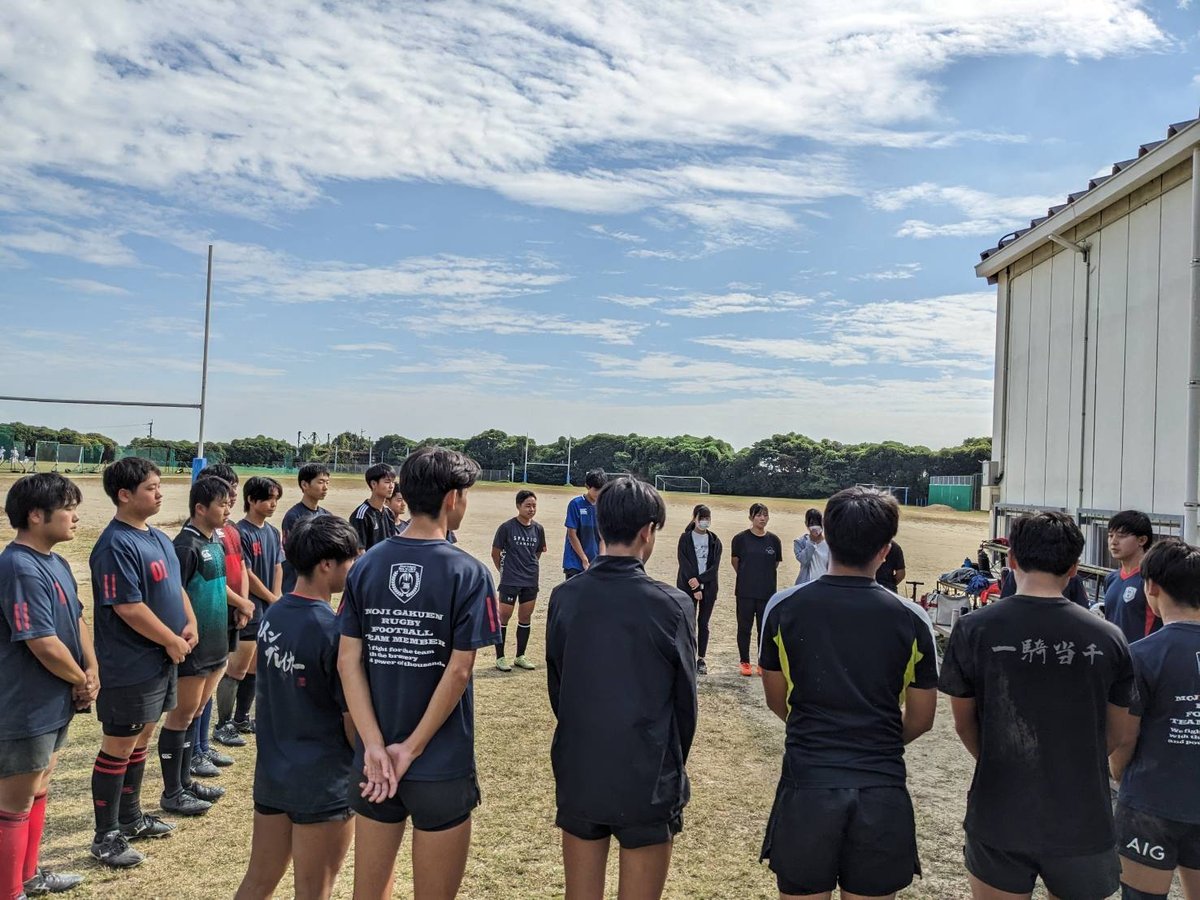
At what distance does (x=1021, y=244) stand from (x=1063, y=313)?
1.05 metres

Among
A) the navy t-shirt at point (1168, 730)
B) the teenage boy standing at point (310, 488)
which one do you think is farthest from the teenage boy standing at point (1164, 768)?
the teenage boy standing at point (310, 488)

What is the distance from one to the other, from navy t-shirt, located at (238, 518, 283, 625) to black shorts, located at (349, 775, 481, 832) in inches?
134

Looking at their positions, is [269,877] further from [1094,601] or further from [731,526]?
[731,526]

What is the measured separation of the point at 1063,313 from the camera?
7684mm

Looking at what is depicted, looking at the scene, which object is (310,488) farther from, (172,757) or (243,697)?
(172,757)

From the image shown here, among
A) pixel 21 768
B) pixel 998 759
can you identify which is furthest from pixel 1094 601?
pixel 21 768

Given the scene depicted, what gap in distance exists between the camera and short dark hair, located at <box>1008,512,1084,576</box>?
8.78ft

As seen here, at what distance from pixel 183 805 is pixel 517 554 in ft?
15.1

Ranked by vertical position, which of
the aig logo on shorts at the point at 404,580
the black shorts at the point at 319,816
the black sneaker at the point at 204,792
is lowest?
the black sneaker at the point at 204,792

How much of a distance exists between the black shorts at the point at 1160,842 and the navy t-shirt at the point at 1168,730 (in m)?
0.03

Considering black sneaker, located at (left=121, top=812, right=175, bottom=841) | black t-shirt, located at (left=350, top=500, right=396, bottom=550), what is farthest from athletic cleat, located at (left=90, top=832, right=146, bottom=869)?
black t-shirt, located at (left=350, top=500, right=396, bottom=550)

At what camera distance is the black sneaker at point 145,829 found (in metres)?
4.33

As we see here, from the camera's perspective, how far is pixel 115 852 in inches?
161

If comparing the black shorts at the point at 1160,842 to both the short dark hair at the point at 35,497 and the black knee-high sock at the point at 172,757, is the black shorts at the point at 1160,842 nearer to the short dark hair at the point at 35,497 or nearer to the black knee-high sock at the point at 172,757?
the short dark hair at the point at 35,497
